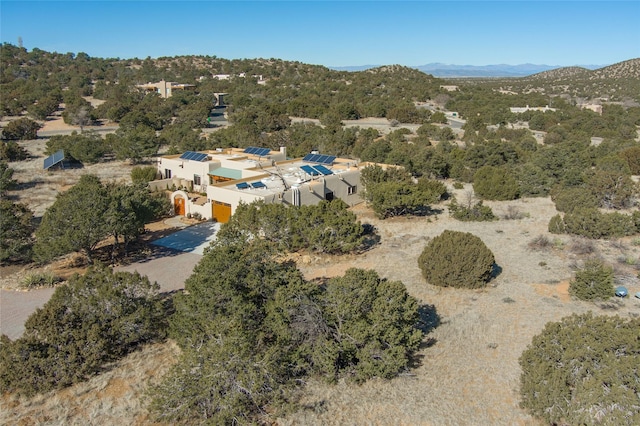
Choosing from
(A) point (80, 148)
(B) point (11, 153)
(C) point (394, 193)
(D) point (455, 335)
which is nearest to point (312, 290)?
(D) point (455, 335)

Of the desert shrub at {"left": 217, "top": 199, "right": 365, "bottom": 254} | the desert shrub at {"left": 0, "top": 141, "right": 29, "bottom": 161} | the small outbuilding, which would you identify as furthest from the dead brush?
the desert shrub at {"left": 0, "top": 141, "right": 29, "bottom": 161}

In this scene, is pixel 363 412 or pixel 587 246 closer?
pixel 363 412

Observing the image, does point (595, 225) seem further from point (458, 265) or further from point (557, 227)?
point (458, 265)

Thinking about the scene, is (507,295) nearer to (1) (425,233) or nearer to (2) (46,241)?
(1) (425,233)

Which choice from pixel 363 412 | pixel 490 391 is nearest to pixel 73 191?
pixel 363 412

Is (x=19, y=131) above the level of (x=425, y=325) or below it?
above

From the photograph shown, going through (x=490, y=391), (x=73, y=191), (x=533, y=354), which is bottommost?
(x=490, y=391)
